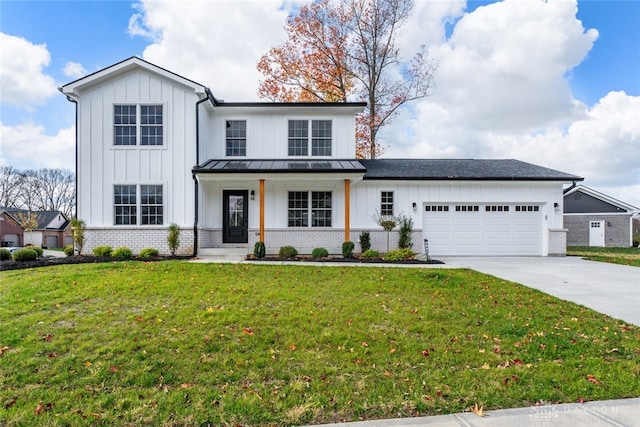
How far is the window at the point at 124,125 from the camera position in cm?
1316

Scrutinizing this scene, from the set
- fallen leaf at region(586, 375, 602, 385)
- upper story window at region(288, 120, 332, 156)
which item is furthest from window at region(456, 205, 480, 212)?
fallen leaf at region(586, 375, 602, 385)

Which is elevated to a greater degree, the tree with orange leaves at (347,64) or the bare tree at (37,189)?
the tree with orange leaves at (347,64)

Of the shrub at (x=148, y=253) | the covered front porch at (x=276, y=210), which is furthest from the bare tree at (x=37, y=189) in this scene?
the shrub at (x=148, y=253)

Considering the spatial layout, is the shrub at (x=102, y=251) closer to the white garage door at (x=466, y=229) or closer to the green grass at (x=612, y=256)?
the white garage door at (x=466, y=229)

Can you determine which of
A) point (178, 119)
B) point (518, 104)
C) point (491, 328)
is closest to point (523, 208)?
point (518, 104)

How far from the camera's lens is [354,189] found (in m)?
14.2

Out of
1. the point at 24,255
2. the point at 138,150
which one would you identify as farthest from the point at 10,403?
the point at 138,150

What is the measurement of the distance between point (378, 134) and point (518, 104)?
Answer: 8.15 meters

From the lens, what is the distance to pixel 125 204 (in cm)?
1316

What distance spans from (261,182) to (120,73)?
6.59 metres

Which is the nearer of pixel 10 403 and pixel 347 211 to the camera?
pixel 10 403

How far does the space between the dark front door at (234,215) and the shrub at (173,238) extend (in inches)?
77.6

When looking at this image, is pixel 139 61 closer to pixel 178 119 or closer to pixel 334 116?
pixel 178 119

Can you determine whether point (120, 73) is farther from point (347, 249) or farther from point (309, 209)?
point (347, 249)
